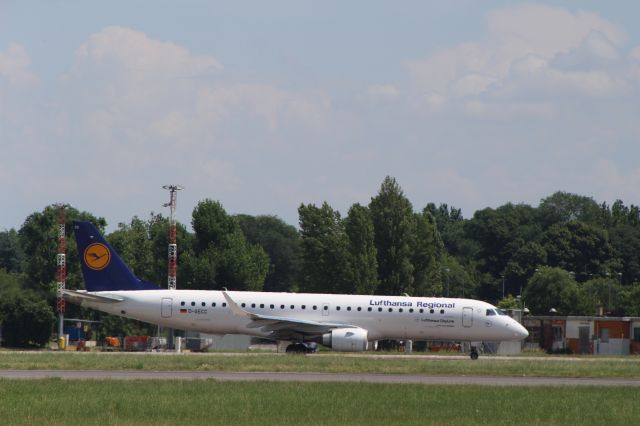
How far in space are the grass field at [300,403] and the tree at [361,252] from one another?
50112 mm

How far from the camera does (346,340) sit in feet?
169

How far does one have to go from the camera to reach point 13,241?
7579 inches

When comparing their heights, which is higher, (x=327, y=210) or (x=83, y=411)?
(x=327, y=210)

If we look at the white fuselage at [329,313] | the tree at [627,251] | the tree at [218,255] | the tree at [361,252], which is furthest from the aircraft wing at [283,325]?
the tree at [627,251]

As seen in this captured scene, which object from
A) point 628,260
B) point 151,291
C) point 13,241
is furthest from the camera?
point 13,241

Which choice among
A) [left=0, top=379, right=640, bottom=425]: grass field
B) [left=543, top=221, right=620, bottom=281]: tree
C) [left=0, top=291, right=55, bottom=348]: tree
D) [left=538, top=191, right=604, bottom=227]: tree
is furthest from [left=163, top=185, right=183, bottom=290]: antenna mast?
[left=538, top=191, right=604, bottom=227]: tree

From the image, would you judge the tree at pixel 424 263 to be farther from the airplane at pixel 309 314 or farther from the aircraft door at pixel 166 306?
the aircraft door at pixel 166 306

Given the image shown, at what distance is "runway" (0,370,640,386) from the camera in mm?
35237

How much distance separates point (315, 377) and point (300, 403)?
8821mm

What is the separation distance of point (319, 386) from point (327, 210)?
6368 cm

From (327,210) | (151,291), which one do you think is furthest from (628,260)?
(151,291)

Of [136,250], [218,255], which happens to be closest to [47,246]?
[218,255]

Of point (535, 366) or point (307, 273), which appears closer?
point (535, 366)

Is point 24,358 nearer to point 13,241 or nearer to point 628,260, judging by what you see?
point 628,260
